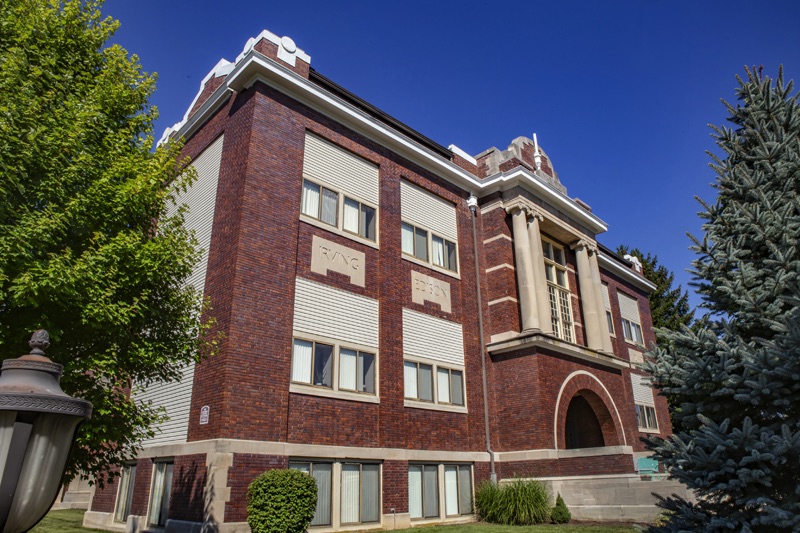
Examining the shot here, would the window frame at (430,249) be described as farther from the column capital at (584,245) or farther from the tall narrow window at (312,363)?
the column capital at (584,245)

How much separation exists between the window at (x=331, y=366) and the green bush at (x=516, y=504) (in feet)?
17.9

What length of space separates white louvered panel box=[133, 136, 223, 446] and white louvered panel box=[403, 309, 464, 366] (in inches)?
271

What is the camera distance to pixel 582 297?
25.8 meters

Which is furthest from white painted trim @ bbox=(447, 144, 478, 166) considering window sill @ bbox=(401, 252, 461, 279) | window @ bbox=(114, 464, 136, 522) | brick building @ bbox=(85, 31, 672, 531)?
window @ bbox=(114, 464, 136, 522)

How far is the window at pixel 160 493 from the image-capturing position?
1476 centimetres

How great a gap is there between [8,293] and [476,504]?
50.2 ft

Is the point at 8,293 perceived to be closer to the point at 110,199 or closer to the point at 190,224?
Result: the point at 110,199

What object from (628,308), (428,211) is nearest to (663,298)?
(628,308)

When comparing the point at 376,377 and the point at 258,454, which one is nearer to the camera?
the point at 258,454

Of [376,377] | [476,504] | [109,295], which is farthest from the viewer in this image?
[476,504]

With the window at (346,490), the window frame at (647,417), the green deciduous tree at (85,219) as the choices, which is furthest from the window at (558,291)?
the green deciduous tree at (85,219)

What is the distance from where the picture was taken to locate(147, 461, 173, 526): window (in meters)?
14.8

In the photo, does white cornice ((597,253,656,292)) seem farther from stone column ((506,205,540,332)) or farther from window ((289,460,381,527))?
window ((289,460,381,527))

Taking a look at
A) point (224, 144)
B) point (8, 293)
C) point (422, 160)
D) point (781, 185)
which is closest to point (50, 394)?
point (8, 293)
